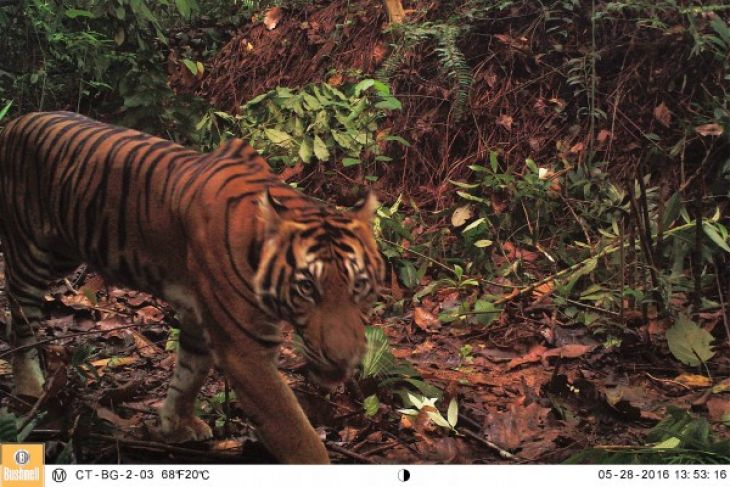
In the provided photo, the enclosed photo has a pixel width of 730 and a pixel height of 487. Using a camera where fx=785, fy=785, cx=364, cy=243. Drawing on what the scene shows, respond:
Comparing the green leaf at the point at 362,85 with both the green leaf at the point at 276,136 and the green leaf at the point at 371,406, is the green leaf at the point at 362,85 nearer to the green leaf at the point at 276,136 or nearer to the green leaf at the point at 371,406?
the green leaf at the point at 276,136

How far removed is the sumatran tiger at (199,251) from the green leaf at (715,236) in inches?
66.6

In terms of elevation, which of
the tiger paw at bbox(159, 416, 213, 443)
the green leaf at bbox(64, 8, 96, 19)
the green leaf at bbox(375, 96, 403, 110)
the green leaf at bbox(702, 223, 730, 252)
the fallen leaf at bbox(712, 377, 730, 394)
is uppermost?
the green leaf at bbox(64, 8, 96, 19)

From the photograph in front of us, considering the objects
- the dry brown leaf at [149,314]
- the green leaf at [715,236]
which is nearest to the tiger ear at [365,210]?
the dry brown leaf at [149,314]

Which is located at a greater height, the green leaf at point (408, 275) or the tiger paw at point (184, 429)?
the green leaf at point (408, 275)

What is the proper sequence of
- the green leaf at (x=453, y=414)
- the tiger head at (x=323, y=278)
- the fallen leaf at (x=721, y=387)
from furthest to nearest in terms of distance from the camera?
the fallen leaf at (x=721, y=387), the green leaf at (x=453, y=414), the tiger head at (x=323, y=278)

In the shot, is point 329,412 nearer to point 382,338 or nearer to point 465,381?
point 382,338

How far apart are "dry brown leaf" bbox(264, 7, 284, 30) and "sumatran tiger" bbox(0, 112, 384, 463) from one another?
1.83 metres

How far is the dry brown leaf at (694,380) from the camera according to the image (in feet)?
7.87

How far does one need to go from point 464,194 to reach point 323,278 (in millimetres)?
2045

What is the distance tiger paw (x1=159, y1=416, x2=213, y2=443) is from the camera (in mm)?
1926

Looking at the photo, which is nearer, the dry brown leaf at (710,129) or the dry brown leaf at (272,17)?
the dry brown leaf at (710,129)

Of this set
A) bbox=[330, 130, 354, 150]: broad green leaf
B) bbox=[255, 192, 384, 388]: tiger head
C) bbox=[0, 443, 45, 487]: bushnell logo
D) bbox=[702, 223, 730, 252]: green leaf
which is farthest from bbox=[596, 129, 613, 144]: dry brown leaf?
bbox=[0, 443, 45, 487]: bushnell logo

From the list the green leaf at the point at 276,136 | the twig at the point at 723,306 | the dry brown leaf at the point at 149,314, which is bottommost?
the dry brown leaf at the point at 149,314

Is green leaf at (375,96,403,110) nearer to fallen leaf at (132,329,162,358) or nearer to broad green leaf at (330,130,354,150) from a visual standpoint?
broad green leaf at (330,130,354,150)
